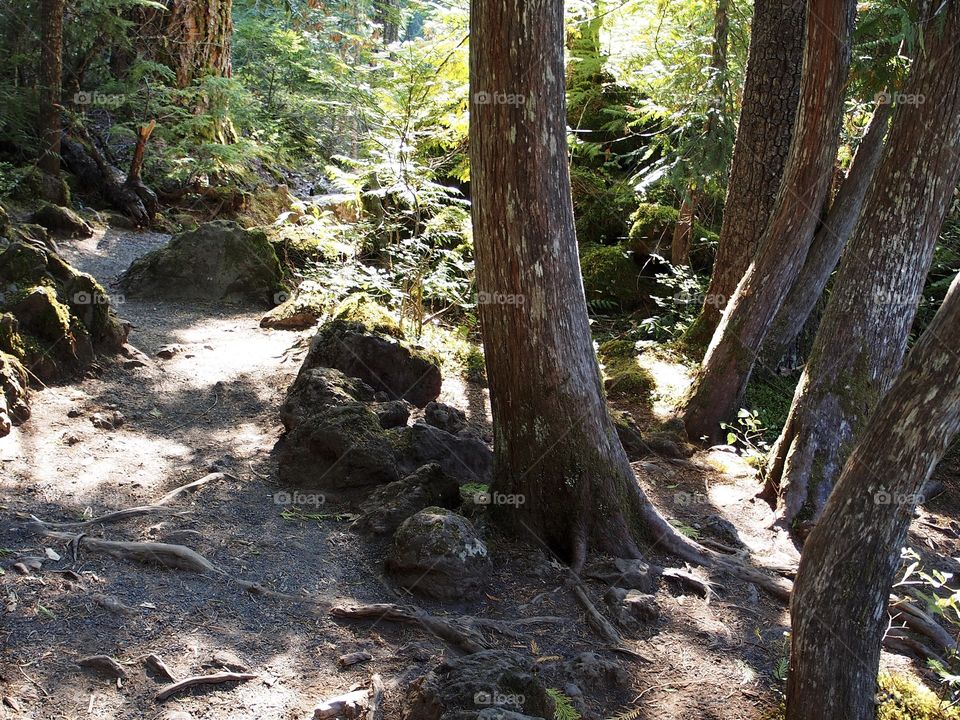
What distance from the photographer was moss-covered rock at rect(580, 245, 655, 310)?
12.8 meters

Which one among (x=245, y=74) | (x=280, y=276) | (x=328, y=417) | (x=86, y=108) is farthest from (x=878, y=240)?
(x=245, y=74)

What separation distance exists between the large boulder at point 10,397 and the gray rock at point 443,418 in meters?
3.56

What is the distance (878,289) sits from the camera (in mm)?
6707

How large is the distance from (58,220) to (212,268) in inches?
120

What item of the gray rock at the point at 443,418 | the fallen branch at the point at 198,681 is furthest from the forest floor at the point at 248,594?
the gray rock at the point at 443,418

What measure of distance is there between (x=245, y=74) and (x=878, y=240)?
55.4ft

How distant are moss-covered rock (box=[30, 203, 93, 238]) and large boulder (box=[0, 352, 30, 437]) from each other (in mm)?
6588

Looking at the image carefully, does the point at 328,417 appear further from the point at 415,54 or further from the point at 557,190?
the point at 415,54

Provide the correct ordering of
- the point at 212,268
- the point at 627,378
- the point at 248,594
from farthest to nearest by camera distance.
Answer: the point at 212,268 → the point at 627,378 → the point at 248,594

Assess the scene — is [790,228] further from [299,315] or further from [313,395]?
[299,315]

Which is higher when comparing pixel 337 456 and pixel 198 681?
pixel 337 456

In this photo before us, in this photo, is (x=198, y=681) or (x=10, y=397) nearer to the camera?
(x=198, y=681)

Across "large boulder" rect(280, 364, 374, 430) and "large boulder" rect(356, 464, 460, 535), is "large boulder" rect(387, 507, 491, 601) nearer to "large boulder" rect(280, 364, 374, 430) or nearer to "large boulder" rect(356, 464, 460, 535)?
"large boulder" rect(356, 464, 460, 535)

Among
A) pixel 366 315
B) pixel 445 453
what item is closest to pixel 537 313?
pixel 445 453
